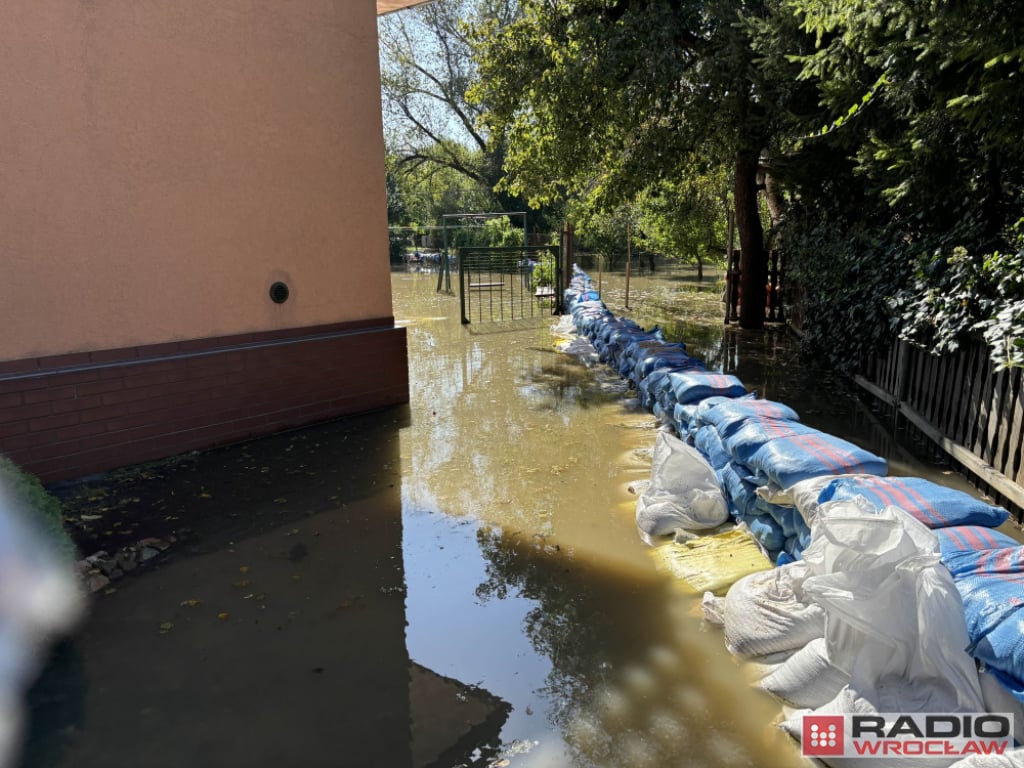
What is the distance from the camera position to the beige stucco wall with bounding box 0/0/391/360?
4.90 meters

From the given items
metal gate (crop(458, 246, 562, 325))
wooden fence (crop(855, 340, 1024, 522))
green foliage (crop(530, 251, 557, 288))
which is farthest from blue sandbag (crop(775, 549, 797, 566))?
green foliage (crop(530, 251, 557, 288))

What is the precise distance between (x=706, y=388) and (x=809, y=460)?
197cm

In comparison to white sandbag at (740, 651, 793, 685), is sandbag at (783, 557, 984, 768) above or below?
above

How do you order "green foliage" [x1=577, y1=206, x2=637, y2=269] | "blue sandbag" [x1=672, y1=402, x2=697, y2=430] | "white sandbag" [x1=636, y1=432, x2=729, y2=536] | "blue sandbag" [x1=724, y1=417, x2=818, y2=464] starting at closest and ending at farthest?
"blue sandbag" [x1=724, y1=417, x2=818, y2=464], "white sandbag" [x1=636, y1=432, x2=729, y2=536], "blue sandbag" [x1=672, y1=402, x2=697, y2=430], "green foliage" [x1=577, y1=206, x2=637, y2=269]

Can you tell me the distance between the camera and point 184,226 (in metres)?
5.68

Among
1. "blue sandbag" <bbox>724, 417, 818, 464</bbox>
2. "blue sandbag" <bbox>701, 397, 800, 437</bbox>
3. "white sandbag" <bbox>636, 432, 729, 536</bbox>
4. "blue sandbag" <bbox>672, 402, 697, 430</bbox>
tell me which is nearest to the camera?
"blue sandbag" <bbox>724, 417, 818, 464</bbox>

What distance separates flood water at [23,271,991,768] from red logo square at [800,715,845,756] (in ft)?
0.24

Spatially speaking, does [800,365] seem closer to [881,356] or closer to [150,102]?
[881,356]

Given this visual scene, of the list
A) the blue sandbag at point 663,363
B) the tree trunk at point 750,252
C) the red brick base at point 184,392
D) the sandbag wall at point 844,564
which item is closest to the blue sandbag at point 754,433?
the sandbag wall at point 844,564

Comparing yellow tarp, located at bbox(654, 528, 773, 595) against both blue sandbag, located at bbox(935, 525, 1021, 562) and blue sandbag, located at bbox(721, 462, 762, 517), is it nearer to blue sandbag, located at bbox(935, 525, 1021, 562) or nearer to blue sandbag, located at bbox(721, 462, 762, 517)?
blue sandbag, located at bbox(721, 462, 762, 517)

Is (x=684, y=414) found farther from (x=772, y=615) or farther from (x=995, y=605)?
(x=995, y=605)

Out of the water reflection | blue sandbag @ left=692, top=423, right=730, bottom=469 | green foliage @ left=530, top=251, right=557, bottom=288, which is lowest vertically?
the water reflection

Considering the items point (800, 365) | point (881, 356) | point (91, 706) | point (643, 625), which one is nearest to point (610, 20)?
point (800, 365)

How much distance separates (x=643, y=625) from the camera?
347 centimetres
